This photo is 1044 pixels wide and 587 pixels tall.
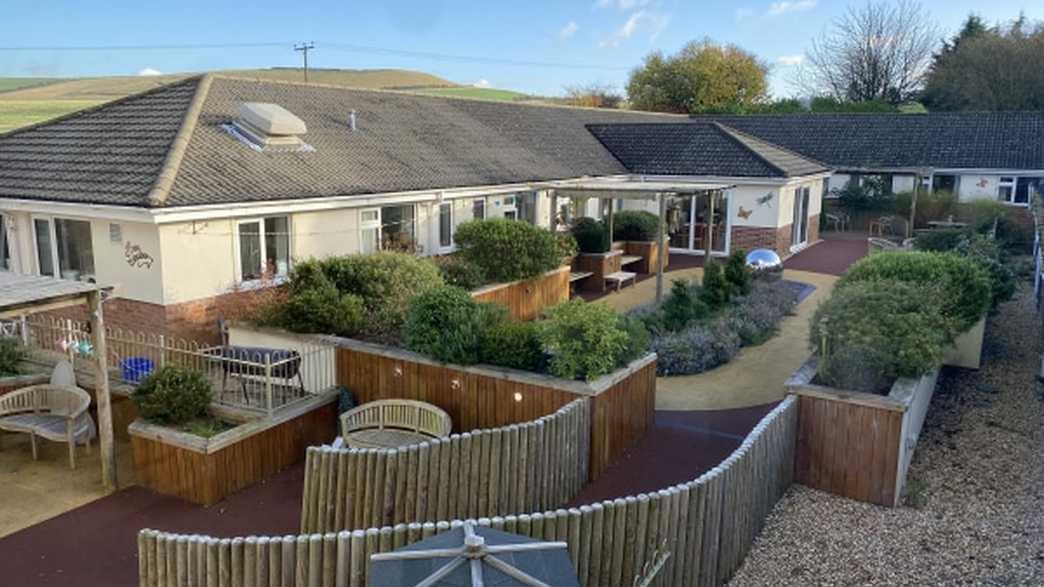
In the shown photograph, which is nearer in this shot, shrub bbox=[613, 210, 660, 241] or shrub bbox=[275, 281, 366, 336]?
shrub bbox=[275, 281, 366, 336]

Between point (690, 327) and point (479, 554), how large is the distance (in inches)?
422

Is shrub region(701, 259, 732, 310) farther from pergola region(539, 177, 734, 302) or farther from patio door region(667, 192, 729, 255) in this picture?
patio door region(667, 192, 729, 255)

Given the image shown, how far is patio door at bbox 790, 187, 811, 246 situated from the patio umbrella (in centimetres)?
2312

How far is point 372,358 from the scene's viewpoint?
10.4 meters

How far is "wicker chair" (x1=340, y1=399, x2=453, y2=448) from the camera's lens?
30.4 ft

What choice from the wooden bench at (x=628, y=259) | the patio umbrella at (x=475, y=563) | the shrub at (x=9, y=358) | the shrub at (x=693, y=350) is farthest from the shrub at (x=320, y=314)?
the wooden bench at (x=628, y=259)

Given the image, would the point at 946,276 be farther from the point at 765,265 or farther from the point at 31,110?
the point at 31,110

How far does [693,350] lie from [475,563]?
9.41 m

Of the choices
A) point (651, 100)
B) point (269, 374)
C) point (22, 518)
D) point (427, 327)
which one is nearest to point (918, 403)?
point (427, 327)

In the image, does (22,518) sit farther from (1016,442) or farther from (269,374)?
(1016,442)

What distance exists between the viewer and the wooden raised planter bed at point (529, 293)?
15742 millimetres

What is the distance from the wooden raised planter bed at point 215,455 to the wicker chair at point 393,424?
0.72m

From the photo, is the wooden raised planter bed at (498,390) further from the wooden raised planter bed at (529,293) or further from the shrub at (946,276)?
the wooden raised planter bed at (529,293)

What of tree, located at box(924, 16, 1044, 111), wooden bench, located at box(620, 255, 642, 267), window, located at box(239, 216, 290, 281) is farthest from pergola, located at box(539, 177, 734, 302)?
tree, located at box(924, 16, 1044, 111)
